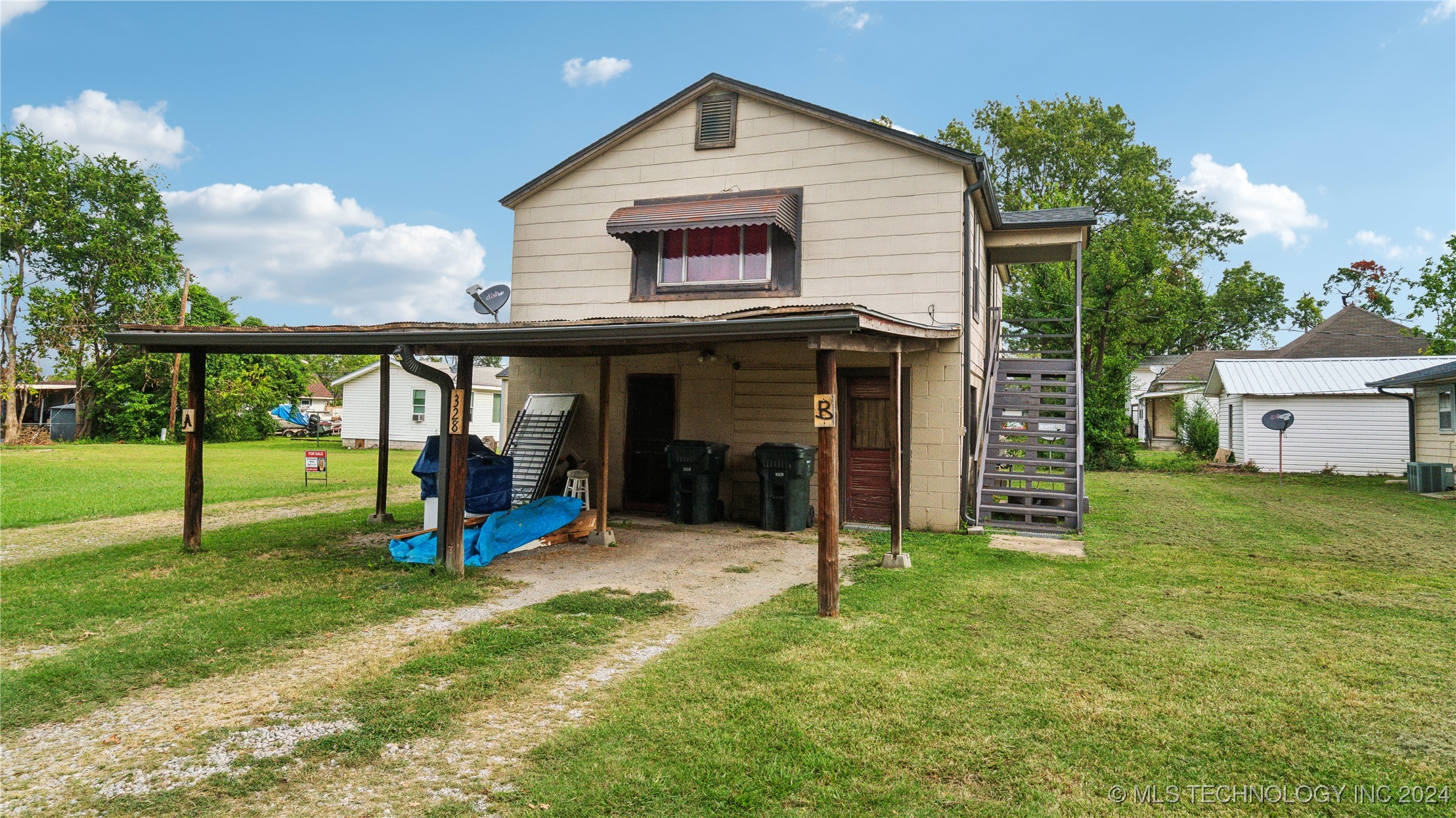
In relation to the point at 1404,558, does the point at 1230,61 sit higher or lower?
higher

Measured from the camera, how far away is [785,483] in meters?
9.75

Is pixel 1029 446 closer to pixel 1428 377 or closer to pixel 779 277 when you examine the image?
pixel 779 277

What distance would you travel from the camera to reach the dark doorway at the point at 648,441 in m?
11.2

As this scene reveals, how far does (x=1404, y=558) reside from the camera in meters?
8.10

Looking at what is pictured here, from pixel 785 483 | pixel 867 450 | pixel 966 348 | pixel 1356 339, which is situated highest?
pixel 1356 339

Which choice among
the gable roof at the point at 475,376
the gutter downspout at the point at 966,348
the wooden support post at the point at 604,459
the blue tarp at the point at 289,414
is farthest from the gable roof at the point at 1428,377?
the blue tarp at the point at 289,414

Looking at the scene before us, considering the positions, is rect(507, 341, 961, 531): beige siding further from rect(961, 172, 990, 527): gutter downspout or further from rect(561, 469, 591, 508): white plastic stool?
rect(561, 469, 591, 508): white plastic stool

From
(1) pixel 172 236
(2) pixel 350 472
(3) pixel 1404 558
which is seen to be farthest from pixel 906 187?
(1) pixel 172 236

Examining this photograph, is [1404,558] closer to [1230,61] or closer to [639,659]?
[639,659]

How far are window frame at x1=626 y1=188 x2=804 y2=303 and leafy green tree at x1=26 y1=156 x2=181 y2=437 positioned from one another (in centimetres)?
2995

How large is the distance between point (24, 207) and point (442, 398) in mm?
35858

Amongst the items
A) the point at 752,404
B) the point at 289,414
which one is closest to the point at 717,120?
the point at 752,404

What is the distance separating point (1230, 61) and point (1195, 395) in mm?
19808

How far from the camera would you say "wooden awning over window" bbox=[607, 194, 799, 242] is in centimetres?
983
